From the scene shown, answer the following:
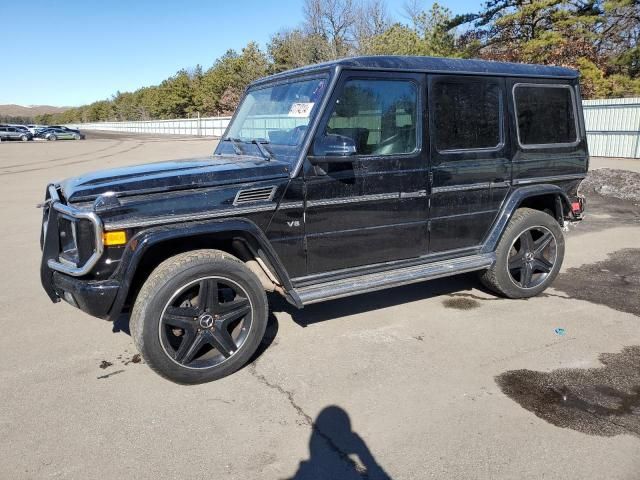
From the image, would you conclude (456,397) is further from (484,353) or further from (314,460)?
(314,460)

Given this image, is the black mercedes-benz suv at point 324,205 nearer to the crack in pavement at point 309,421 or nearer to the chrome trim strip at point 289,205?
the chrome trim strip at point 289,205

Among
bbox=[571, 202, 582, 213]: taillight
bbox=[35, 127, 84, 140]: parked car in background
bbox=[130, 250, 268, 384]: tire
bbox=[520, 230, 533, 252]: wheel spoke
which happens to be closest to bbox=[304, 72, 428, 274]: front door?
bbox=[130, 250, 268, 384]: tire

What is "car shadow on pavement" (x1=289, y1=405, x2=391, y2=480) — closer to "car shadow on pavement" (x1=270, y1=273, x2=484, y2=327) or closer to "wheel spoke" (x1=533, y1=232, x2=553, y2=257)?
"car shadow on pavement" (x1=270, y1=273, x2=484, y2=327)

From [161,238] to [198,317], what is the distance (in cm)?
62

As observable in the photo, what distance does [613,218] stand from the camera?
9359 mm

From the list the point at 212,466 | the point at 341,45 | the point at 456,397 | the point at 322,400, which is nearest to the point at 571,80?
the point at 456,397

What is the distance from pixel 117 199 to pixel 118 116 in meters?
121

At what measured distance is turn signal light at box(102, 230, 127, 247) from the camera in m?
3.19

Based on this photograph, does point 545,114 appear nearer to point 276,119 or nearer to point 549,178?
point 549,178

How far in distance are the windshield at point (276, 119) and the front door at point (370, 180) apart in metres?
0.18

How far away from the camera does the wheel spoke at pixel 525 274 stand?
5113mm

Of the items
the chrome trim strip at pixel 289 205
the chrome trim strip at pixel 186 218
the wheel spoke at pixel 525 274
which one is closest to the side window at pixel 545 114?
the wheel spoke at pixel 525 274

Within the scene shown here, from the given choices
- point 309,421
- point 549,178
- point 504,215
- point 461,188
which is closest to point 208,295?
point 309,421

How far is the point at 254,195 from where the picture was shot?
3.62m
